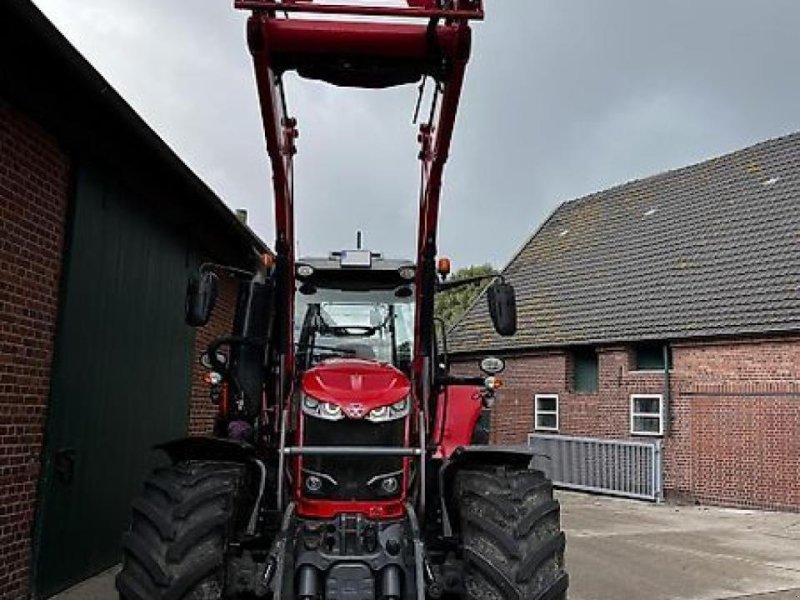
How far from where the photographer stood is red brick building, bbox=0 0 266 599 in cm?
556

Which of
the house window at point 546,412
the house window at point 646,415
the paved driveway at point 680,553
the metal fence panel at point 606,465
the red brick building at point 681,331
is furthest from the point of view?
the house window at point 546,412

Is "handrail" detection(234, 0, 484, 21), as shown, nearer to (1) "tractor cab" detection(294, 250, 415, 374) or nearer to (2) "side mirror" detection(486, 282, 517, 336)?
(2) "side mirror" detection(486, 282, 517, 336)

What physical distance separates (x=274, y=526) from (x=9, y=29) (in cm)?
330

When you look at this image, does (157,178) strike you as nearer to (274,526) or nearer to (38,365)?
(38,365)

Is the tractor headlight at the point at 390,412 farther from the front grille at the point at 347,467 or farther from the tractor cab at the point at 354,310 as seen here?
the tractor cab at the point at 354,310

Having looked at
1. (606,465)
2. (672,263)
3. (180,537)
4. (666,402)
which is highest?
(672,263)

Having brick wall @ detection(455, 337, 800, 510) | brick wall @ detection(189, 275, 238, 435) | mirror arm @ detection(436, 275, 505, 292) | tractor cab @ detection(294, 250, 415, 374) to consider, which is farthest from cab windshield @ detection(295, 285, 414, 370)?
brick wall @ detection(455, 337, 800, 510)

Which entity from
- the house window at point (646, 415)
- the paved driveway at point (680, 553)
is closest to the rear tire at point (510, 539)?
the paved driveway at point (680, 553)

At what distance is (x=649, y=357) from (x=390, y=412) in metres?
13.4

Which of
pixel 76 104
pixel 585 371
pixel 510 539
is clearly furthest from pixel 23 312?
pixel 585 371

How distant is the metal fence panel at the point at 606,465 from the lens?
52.3ft

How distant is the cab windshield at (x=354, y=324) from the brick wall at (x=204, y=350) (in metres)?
4.19

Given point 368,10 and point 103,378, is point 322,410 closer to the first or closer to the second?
point 368,10

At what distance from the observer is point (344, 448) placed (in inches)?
171
